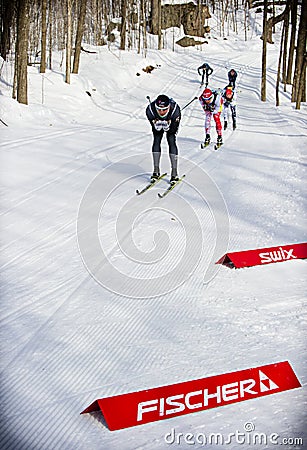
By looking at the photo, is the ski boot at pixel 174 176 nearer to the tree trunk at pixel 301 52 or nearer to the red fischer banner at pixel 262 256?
the red fischer banner at pixel 262 256

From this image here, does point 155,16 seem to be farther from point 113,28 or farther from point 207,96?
point 207,96

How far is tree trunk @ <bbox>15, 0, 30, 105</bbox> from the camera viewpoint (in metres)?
15.8

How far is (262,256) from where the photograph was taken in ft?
18.5

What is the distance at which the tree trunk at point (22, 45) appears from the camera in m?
15.8

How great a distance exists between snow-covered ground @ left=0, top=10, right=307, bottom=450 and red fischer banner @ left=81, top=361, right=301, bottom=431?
0.07 m

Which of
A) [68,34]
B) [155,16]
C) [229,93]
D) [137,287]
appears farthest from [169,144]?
[155,16]

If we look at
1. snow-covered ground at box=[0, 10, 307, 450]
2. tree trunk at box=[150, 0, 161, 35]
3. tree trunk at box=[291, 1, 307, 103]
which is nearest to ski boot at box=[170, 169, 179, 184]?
snow-covered ground at box=[0, 10, 307, 450]

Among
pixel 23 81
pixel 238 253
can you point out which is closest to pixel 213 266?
pixel 238 253

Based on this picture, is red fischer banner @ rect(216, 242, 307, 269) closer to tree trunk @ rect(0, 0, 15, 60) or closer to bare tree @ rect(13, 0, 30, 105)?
bare tree @ rect(13, 0, 30, 105)

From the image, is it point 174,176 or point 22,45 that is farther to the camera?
point 22,45

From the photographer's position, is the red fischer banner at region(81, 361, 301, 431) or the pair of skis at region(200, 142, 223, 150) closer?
the red fischer banner at region(81, 361, 301, 431)

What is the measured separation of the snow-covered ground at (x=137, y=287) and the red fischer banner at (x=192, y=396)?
70mm

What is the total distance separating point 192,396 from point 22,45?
15.5m

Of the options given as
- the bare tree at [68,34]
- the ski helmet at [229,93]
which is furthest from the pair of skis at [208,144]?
the bare tree at [68,34]
